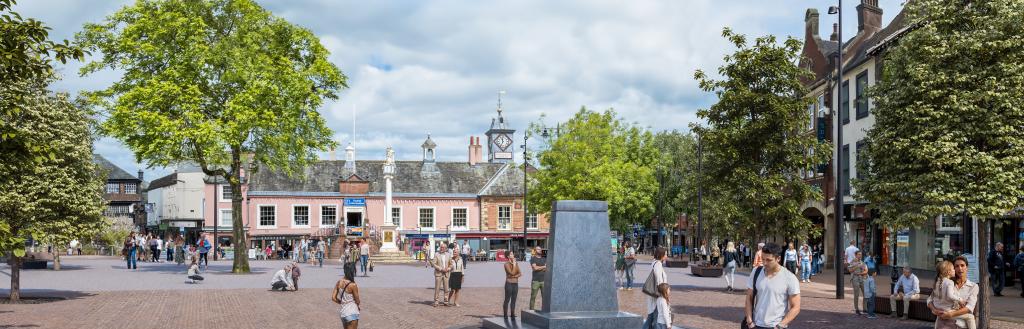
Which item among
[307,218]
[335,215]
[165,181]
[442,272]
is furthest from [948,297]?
[165,181]

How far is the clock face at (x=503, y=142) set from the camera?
109 m

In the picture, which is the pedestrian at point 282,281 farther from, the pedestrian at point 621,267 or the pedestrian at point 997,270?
the pedestrian at point 997,270

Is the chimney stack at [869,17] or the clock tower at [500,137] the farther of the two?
the clock tower at [500,137]

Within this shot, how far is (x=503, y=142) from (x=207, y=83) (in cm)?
7751

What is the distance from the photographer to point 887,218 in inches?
681

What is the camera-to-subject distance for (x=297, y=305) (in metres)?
21.7

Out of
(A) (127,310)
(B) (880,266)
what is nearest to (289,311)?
(A) (127,310)

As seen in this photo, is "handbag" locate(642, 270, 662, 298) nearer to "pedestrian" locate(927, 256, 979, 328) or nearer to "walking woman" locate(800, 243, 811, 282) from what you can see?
"pedestrian" locate(927, 256, 979, 328)

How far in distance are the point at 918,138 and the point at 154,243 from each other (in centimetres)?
4320

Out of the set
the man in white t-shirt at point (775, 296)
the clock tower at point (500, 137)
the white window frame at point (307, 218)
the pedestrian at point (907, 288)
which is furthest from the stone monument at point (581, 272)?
the clock tower at point (500, 137)

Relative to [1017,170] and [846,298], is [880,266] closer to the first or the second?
[846,298]

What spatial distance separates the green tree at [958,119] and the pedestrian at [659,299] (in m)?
6.20

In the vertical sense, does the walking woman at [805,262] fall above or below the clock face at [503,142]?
below

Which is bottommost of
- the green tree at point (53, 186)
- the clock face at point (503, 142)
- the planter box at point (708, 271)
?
the planter box at point (708, 271)
